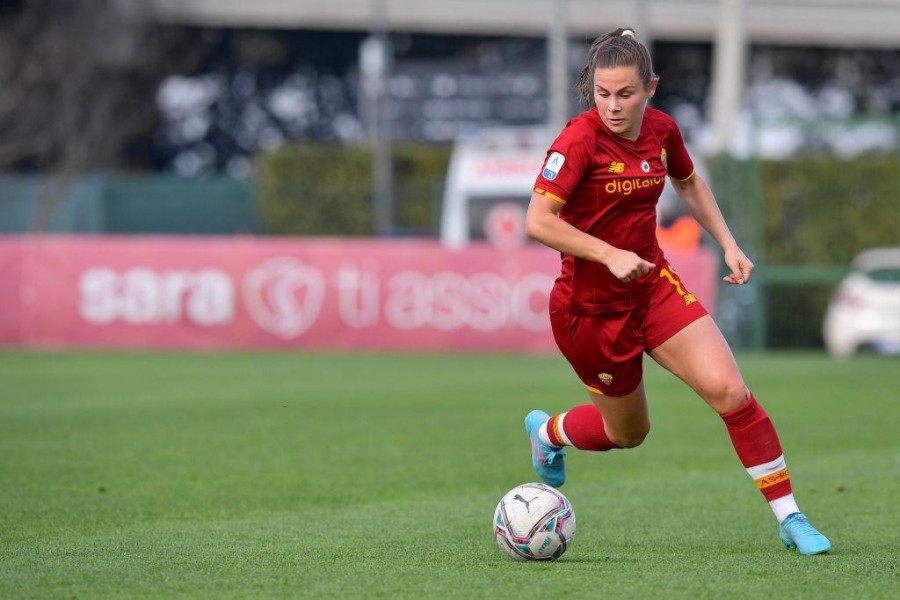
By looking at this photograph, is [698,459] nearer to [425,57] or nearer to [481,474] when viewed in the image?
[481,474]

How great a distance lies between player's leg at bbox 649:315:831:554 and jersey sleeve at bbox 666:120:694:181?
Result: 79 centimetres

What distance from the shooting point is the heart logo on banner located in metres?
22.1

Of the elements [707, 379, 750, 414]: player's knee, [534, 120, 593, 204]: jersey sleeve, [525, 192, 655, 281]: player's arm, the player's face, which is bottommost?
[707, 379, 750, 414]: player's knee

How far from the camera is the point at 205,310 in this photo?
22.3 metres

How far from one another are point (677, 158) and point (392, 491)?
2847 millimetres

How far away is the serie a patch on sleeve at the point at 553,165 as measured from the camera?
6.52 metres

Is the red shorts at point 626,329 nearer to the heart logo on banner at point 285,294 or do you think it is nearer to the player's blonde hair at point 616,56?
the player's blonde hair at point 616,56

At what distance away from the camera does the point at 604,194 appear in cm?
668

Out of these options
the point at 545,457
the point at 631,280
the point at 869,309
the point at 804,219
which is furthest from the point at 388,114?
the point at 631,280

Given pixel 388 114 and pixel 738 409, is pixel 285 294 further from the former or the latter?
pixel 738 409

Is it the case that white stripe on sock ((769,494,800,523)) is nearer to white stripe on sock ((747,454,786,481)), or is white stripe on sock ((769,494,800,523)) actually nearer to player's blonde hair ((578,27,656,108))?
white stripe on sock ((747,454,786,481))

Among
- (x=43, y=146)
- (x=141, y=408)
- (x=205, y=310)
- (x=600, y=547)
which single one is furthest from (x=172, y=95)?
(x=600, y=547)

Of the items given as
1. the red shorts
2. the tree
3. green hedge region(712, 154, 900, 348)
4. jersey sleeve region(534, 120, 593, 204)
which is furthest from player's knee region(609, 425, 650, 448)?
the tree

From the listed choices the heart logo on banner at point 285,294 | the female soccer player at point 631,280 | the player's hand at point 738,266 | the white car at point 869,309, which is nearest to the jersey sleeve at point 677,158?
the female soccer player at point 631,280
